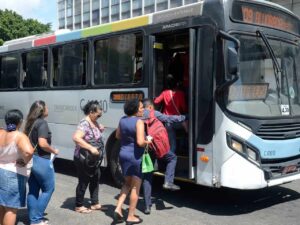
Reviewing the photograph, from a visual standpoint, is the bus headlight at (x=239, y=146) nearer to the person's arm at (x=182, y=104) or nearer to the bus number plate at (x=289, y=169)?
the bus number plate at (x=289, y=169)

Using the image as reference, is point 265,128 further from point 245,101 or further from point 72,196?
point 72,196

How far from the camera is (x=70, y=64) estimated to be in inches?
374

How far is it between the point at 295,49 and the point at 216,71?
1806 millimetres

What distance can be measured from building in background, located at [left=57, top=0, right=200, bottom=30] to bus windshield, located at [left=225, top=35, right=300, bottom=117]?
41.7 meters

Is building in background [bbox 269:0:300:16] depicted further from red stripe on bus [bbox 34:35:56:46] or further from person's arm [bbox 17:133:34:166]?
person's arm [bbox 17:133:34:166]

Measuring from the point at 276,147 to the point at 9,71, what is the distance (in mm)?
7151

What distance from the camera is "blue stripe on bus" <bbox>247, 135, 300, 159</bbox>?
663cm

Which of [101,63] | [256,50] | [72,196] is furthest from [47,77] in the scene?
[256,50]

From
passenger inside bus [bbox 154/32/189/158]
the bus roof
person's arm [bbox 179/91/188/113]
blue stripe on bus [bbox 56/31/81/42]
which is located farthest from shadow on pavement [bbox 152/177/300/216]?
blue stripe on bus [bbox 56/31/81/42]

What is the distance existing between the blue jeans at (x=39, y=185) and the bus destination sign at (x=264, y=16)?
3316 millimetres

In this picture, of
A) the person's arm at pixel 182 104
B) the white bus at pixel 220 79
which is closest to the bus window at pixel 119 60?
the white bus at pixel 220 79

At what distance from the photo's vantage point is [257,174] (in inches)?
259

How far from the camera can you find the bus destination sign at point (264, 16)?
22.5ft

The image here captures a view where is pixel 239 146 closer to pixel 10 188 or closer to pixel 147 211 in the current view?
pixel 147 211
